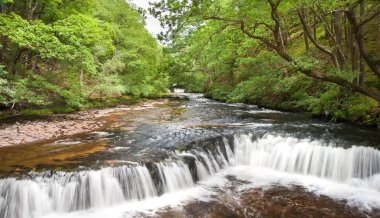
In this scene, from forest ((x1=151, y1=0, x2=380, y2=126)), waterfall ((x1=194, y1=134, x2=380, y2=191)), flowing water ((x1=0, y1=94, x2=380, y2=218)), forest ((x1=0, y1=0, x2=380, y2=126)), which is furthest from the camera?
forest ((x1=0, y1=0, x2=380, y2=126))

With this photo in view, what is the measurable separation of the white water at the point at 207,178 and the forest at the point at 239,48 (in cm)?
332

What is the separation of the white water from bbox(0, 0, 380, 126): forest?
131 inches

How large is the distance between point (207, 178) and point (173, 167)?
4.32 ft

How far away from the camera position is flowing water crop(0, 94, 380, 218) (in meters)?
6.50

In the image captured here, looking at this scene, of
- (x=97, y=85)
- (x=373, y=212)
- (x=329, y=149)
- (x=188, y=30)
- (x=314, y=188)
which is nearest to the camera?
(x=373, y=212)

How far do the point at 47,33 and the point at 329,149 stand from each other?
14110 millimetres

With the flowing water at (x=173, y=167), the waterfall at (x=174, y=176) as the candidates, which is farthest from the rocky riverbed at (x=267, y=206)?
the waterfall at (x=174, y=176)

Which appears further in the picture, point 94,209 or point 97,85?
point 97,85

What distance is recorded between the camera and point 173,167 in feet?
26.7

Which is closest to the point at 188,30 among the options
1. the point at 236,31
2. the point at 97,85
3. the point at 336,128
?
the point at 236,31

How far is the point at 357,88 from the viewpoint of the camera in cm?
1036

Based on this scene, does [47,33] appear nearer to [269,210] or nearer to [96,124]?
[96,124]

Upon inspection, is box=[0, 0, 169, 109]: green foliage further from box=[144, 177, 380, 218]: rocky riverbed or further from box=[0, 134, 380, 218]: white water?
box=[144, 177, 380, 218]: rocky riverbed

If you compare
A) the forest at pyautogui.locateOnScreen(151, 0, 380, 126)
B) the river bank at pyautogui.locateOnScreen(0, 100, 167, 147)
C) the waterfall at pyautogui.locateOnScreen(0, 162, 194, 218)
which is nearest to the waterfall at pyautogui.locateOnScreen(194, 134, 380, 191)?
the waterfall at pyautogui.locateOnScreen(0, 162, 194, 218)
